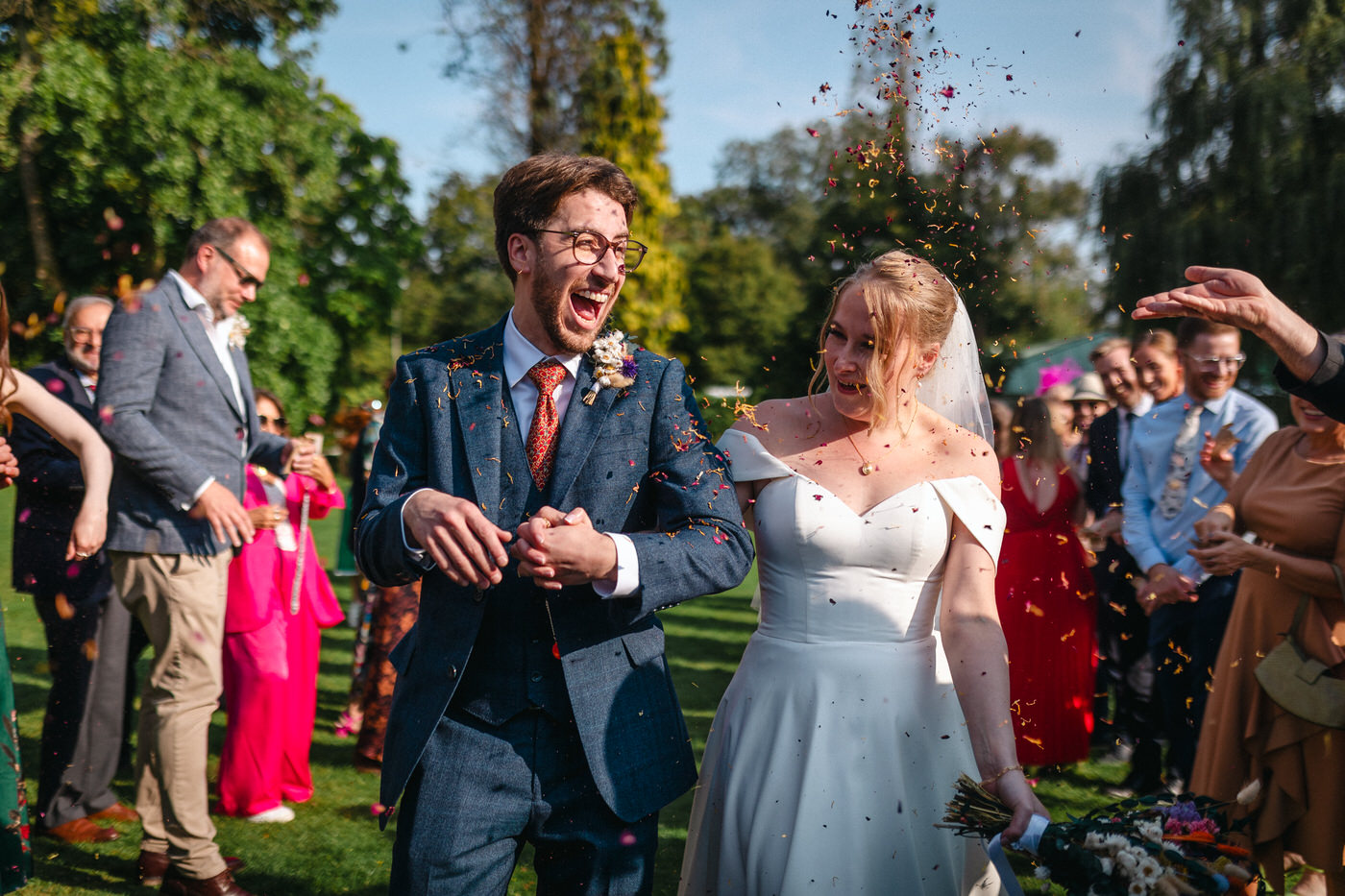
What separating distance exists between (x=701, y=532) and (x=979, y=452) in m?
1.17

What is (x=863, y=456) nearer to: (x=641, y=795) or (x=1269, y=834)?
(x=641, y=795)

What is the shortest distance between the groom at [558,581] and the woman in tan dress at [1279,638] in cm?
280

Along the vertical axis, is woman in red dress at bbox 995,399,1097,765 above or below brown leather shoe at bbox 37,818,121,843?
→ above

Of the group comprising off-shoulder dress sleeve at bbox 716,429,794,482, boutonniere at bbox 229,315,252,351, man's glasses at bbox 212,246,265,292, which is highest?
man's glasses at bbox 212,246,265,292

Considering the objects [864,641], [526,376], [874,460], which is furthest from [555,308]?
[864,641]

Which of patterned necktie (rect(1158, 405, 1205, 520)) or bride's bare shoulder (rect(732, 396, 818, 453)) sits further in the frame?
patterned necktie (rect(1158, 405, 1205, 520))

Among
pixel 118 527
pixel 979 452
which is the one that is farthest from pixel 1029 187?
pixel 118 527

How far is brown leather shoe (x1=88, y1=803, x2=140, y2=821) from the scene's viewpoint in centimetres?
496

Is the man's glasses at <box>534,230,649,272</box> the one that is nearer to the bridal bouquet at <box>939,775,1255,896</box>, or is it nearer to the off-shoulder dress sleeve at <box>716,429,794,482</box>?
the off-shoulder dress sleeve at <box>716,429,794,482</box>

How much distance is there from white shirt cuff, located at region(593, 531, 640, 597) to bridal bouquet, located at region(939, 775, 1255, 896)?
3.37 feet

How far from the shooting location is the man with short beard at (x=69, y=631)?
191 inches

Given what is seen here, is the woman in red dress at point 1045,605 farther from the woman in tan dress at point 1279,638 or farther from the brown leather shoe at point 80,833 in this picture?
the brown leather shoe at point 80,833

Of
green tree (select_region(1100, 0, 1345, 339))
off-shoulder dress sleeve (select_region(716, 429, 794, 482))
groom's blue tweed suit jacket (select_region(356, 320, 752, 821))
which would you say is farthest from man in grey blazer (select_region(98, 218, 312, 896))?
green tree (select_region(1100, 0, 1345, 339))

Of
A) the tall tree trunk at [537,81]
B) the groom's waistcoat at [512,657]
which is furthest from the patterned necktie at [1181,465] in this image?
the tall tree trunk at [537,81]
